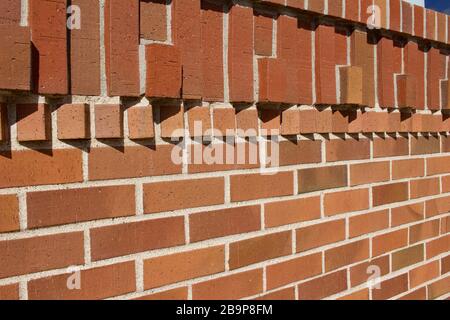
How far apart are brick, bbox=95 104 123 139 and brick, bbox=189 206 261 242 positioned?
0.36 meters

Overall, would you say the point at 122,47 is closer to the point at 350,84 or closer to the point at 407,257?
the point at 350,84

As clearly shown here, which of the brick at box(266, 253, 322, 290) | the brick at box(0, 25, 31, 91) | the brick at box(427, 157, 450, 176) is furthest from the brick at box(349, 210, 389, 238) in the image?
the brick at box(0, 25, 31, 91)

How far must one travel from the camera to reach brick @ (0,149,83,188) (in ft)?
3.94

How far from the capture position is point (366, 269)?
212 cm

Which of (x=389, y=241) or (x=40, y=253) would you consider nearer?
(x=40, y=253)

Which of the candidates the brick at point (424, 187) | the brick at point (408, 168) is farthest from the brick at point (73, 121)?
the brick at point (424, 187)

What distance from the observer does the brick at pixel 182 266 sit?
145cm

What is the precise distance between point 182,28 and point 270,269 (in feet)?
2.73

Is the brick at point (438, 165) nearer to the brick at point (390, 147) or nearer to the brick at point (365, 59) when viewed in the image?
the brick at point (390, 147)

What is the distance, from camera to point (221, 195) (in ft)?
5.28

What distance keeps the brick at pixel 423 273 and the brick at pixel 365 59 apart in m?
0.83

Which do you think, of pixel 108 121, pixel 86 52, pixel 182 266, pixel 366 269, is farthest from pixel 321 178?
pixel 86 52

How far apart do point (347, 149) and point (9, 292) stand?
134 centimetres
